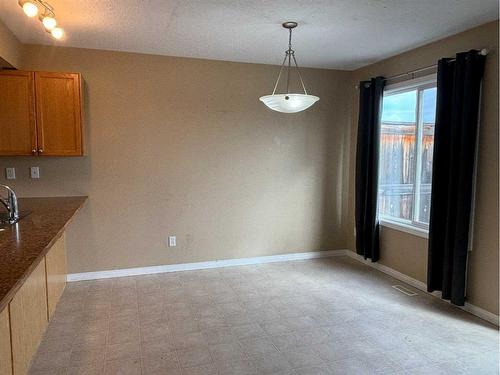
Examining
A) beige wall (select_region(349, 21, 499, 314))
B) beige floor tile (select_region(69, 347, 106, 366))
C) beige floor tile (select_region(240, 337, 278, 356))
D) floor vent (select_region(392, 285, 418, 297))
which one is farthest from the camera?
floor vent (select_region(392, 285, 418, 297))

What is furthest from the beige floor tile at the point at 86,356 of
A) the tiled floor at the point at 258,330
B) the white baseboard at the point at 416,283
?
the white baseboard at the point at 416,283

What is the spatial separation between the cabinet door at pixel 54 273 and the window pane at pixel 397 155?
352 centimetres

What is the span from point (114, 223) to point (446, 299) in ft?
11.6

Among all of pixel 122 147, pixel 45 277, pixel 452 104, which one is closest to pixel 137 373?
pixel 45 277

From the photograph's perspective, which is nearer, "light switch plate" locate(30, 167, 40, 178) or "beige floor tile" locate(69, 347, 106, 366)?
"beige floor tile" locate(69, 347, 106, 366)

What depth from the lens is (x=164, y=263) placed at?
4.38m

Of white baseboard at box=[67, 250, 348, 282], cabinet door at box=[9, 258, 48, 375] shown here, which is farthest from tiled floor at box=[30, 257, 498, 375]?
cabinet door at box=[9, 258, 48, 375]

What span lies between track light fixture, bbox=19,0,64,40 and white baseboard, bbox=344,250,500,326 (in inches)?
158

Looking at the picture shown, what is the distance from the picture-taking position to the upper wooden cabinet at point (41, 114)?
346 centimetres

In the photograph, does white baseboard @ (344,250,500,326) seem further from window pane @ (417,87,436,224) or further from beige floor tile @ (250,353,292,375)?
beige floor tile @ (250,353,292,375)

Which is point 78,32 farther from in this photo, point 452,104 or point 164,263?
point 452,104

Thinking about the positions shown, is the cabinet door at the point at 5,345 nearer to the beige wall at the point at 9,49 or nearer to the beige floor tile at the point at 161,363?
the beige floor tile at the point at 161,363

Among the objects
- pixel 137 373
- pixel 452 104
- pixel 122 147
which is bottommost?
pixel 137 373

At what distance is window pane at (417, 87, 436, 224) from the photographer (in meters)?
3.79
